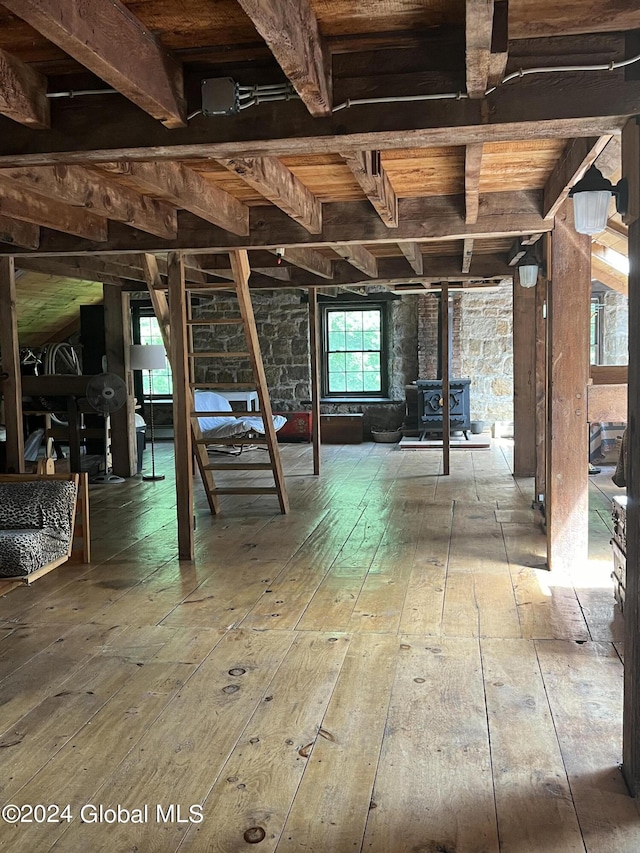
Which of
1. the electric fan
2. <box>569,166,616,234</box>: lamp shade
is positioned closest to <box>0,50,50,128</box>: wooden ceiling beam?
<box>569,166,616,234</box>: lamp shade

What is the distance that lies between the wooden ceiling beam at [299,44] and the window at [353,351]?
9.55 m

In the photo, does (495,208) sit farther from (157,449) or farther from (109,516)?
(157,449)

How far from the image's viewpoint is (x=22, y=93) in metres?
2.42

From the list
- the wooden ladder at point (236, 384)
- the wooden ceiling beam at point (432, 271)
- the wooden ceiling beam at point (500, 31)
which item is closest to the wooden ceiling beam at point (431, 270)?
the wooden ceiling beam at point (432, 271)

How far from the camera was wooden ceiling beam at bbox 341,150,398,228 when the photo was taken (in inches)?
122

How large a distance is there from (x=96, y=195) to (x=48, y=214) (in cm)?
62

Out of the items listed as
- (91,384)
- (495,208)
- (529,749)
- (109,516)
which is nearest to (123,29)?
(529,749)

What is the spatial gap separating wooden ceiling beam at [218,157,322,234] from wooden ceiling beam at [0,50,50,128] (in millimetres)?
687

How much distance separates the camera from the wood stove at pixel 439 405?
34.7ft

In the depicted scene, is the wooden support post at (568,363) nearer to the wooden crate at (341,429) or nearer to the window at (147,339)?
the wooden crate at (341,429)

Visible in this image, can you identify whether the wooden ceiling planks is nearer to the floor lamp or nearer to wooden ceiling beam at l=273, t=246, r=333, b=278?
the floor lamp

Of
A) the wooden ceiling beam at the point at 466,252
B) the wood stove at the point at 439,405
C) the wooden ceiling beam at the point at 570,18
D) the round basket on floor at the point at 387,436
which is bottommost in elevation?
the round basket on floor at the point at 387,436

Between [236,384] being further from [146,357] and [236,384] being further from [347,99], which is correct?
[347,99]

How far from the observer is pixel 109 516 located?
22.0 ft
